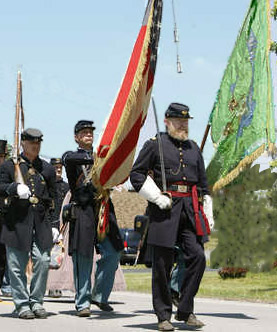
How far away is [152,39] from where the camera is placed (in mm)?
8461

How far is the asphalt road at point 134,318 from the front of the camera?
7980 millimetres

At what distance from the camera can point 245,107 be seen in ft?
38.5

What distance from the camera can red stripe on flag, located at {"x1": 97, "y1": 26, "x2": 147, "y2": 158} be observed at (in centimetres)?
846

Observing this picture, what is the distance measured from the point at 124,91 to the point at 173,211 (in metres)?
1.32

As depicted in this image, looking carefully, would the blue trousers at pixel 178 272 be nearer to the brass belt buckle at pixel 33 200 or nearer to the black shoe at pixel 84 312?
the black shoe at pixel 84 312

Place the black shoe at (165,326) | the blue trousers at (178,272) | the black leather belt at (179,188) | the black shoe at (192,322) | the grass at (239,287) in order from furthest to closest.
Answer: the grass at (239,287) → the blue trousers at (178,272) → the black leather belt at (179,188) → the black shoe at (192,322) → the black shoe at (165,326)

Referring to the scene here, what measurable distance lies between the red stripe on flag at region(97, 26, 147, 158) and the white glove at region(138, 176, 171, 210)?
0.89m

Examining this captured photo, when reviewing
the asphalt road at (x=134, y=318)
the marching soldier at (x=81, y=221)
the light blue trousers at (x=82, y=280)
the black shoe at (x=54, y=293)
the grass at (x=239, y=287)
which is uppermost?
the marching soldier at (x=81, y=221)

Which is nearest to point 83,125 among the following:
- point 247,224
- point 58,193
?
point 58,193

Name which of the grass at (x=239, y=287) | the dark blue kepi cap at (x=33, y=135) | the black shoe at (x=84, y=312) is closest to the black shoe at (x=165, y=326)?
the black shoe at (x=84, y=312)

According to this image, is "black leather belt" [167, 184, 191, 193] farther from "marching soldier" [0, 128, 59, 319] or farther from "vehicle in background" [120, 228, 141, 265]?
"vehicle in background" [120, 228, 141, 265]

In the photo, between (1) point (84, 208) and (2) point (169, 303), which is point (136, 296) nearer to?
(1) point (84, 208)

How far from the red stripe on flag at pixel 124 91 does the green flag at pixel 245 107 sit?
3.08 metres

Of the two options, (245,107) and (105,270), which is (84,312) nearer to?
(105,270)
